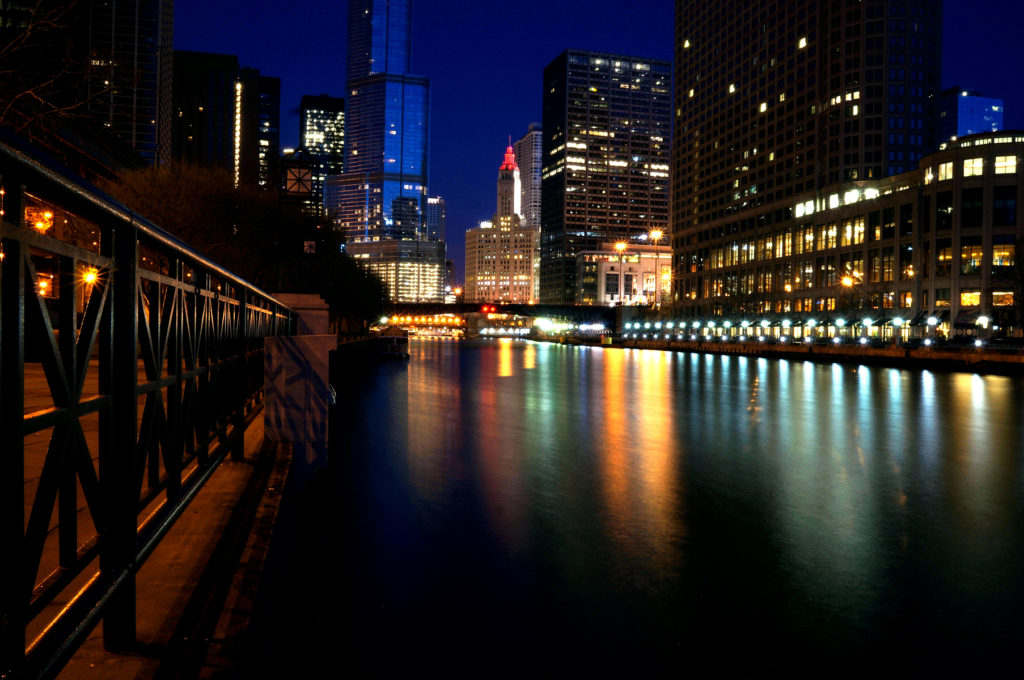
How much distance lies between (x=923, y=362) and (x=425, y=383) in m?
42.2

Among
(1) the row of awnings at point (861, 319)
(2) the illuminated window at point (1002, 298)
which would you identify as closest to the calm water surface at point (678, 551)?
(1) the row of awnings at point (861, 319)

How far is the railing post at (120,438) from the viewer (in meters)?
3.53

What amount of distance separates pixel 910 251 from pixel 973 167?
12.2 metres

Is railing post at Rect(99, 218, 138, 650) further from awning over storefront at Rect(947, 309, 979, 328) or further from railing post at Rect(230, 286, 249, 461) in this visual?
awning over storefront at Rect(947, 309, 979, 328)

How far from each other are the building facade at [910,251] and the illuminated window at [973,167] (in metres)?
0.09

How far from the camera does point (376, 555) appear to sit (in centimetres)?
744

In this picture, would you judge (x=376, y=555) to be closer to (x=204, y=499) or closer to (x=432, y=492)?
(x=204, y=499)

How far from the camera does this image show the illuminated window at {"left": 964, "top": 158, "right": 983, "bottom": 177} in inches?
3157

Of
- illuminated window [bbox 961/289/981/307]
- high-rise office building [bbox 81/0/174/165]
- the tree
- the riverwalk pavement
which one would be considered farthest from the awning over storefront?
the riverwalk pavement

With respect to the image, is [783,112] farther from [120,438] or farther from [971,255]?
[120,438]

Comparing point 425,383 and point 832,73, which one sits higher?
point 832,73

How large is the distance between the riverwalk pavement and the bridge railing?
0.23m

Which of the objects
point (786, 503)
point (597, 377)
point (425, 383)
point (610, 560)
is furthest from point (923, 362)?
point (610, 560)

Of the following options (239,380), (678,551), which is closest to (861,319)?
(678,551)
